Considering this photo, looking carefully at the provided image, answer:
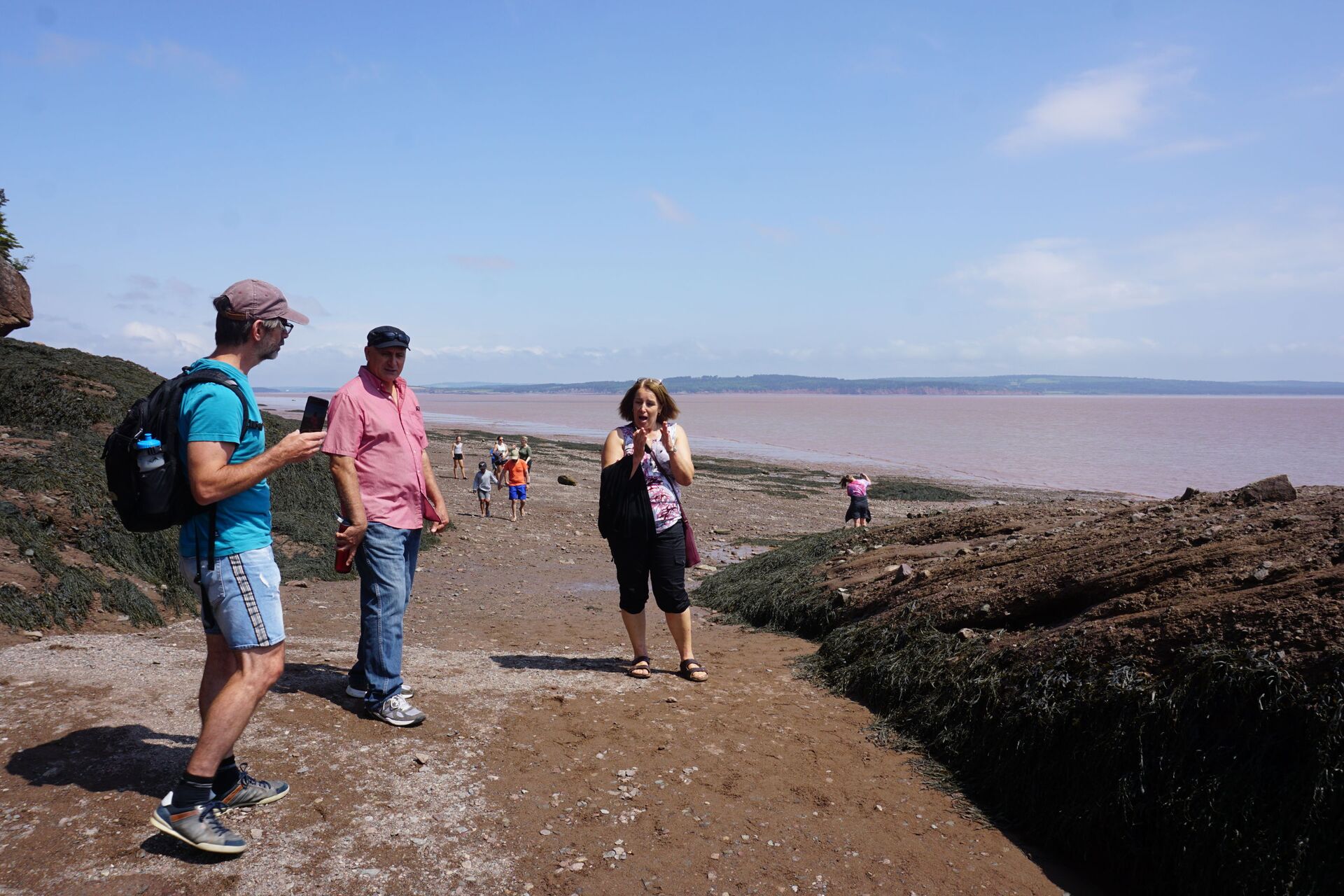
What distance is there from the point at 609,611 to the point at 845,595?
2854mm

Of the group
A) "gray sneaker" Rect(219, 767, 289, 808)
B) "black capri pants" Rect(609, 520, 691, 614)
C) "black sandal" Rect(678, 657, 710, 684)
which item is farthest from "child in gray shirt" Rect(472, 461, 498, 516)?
"gray sneaker" Rect(219, 767, 289, 808)

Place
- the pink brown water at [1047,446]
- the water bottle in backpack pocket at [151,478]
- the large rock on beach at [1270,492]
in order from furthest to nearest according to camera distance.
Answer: the pink brown water at [1047,446], the large rock on beach at [1270,492], the water bottle in backpack pocket at [151,478]

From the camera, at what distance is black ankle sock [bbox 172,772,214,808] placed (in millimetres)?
2982

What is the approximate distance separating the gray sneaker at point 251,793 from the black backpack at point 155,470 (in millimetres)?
1057

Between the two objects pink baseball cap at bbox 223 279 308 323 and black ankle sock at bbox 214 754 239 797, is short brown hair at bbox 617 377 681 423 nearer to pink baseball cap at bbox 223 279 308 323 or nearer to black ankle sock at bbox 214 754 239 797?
→ pink baseball cap at bbox 223 279 308 323

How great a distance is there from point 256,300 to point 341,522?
137cm

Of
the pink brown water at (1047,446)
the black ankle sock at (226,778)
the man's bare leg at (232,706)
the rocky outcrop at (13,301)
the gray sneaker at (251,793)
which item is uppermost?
the rocky outcrop at (13,301)

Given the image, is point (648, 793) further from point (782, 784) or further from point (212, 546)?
point (212, 546)

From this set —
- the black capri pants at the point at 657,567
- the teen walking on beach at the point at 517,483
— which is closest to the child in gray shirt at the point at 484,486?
the teen walking on beach at the point at 517,483

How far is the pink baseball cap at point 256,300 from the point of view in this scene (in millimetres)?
3117

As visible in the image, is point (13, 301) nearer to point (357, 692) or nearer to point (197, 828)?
point (357, 692)

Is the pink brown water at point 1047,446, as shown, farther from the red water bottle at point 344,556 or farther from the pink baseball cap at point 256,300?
the pink baseball cap at point 256,300

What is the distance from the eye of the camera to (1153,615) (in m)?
4.48

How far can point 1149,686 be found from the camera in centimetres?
400
